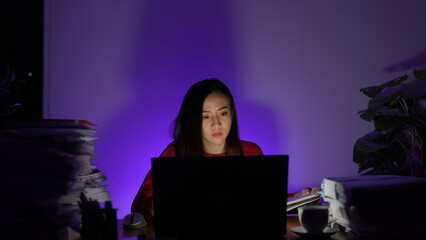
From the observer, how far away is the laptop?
1.01 metres

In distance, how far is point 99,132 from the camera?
2.58 m

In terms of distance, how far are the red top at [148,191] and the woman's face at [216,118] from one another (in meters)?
0.24

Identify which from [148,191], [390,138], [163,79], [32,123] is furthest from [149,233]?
[390,138]

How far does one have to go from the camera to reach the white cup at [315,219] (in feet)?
3.59

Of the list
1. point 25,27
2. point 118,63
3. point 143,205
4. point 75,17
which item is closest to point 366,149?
point 143,205

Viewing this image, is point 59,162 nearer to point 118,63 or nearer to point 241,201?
point 241,201

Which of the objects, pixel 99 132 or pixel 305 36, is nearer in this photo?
pixel 99 132

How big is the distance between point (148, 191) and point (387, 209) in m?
1.33

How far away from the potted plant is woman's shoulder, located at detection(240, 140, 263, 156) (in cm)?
67

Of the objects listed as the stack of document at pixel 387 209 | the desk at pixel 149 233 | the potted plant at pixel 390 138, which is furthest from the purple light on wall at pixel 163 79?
the stack of document at pixel 387 209

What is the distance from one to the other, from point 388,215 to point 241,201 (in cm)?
48

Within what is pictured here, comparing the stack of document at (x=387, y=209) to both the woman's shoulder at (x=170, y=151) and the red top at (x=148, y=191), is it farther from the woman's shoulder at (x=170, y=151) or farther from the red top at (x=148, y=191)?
the woman's shoulder at (x=170, y=151)

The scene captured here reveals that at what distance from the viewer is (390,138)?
7.37 ft

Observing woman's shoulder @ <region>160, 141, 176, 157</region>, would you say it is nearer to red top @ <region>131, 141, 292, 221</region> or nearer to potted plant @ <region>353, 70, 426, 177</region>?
red top @ <region>131, 141, 292, 221</region>
